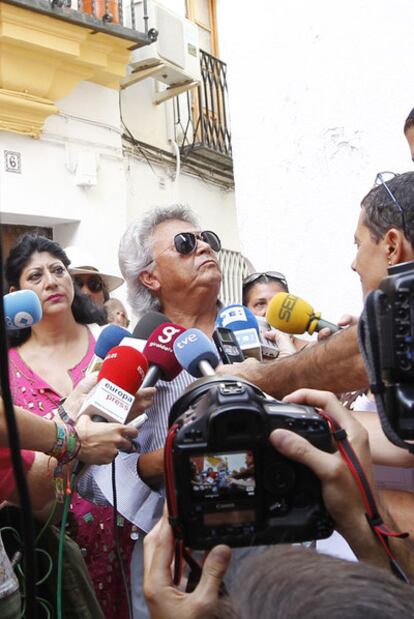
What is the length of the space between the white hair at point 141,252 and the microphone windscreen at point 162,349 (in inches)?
24.6

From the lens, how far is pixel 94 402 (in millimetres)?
2078

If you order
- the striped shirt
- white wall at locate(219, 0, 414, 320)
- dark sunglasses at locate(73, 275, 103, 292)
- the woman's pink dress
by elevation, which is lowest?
the woman's pink dress

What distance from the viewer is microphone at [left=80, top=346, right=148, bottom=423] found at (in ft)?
6.82

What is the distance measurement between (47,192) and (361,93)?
3.69m

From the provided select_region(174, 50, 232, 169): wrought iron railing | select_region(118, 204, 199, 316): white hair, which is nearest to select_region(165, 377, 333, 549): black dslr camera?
select_region(118, 204, 199, 316): white hair

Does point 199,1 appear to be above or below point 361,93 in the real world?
above

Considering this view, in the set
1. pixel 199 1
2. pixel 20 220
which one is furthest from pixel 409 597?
pixel 199 1

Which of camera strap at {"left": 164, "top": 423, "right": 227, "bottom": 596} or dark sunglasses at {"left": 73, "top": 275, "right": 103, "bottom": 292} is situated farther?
dark sunglasses at {"left": 73, "top": 275, "right": 103, "bottom": 292}

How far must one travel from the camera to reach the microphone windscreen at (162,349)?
2.30m

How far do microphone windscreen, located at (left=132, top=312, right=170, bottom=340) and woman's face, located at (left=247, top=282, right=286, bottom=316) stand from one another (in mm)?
1675

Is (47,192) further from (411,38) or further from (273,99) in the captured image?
(411,38)

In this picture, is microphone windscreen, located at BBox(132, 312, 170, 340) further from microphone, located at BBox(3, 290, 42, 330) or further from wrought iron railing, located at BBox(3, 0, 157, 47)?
wrought iron railing, located at BBox(3, 0, 157, 47)

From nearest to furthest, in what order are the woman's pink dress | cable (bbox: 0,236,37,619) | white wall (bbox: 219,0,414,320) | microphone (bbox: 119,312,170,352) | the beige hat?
1. cable (bbox: 0,236,37,619)
2. microphone (bbox: 119,312,170,352)
3. the woman's pink dress
4. white wall (bbox: 219,0,414,320)
5. the beige hat

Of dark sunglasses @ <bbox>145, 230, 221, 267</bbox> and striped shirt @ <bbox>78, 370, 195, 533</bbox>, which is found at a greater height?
dark sunglasses @ <bbox>145, 230, 221, 267</bbox>
